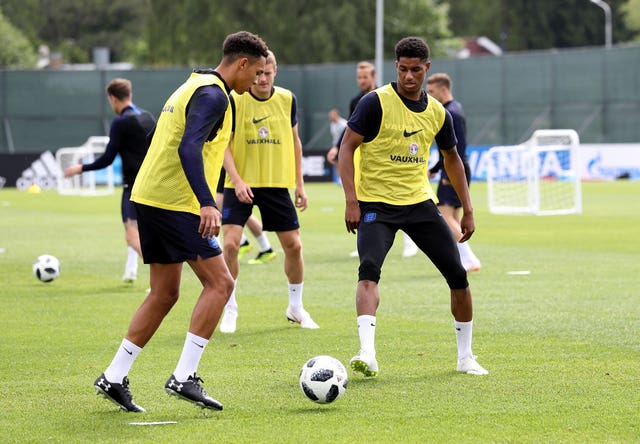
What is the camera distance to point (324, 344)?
963cm

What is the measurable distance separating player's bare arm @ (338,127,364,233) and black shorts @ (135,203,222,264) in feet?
4.21

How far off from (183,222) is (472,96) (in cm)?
3903

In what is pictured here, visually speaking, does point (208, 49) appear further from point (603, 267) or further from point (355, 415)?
point (355, 415)

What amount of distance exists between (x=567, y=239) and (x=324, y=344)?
33.9ft

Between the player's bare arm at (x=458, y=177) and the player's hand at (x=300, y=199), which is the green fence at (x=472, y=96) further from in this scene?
the player's bare arm at (x=458, y=177)

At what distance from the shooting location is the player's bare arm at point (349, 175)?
820 centimetres

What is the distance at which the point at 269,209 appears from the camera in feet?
34.8

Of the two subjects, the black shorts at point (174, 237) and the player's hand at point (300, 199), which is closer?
the black shorts at point (174, 237)

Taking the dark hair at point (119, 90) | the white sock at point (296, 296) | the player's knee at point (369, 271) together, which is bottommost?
the white sock at point (296, 296)

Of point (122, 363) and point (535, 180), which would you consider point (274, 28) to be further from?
point (122, 363)

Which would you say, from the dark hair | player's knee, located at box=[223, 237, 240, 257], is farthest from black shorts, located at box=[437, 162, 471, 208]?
player's knee, located at box=[223, 237, 240, 257]

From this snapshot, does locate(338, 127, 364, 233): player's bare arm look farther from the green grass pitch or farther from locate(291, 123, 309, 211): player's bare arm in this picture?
locate(291, 123, 309, 211): player's bare arm

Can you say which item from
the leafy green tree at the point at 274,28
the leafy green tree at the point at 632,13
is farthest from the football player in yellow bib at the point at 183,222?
the leafy green tree at the point at 632,13

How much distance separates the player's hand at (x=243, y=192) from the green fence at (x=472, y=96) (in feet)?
106
